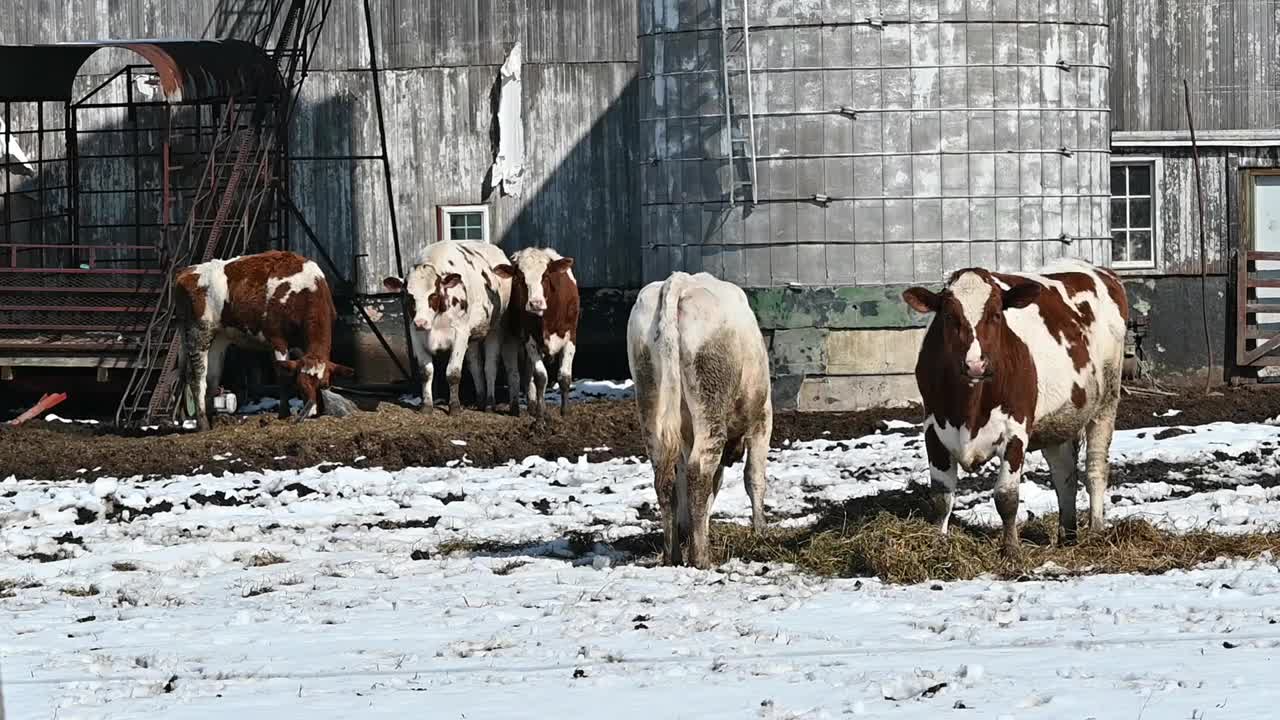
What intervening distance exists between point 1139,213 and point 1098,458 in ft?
42.7

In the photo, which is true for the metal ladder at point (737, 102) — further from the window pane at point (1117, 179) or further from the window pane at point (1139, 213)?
the window pane at point (1139, 213)

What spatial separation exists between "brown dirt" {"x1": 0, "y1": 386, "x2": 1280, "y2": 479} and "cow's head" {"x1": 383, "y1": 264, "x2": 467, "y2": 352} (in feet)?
2.97

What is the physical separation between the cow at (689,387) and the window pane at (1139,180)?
14.1m

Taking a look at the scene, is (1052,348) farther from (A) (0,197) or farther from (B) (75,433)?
(A) (0,197)

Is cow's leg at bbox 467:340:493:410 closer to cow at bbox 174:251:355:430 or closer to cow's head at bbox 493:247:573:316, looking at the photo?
cow's head at bbox 493:247:573:316

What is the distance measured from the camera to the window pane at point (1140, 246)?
2477 centimetres

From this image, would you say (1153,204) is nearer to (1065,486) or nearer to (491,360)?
(491,360)

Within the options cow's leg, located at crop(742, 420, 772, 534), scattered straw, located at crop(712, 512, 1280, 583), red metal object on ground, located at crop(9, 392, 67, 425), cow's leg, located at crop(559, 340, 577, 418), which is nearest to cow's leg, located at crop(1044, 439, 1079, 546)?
scattered straw, located at crop(712, 512, 1280, 583)

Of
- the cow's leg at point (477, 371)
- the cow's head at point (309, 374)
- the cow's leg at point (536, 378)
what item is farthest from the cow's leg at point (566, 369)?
the cow's head at point (309, 374)

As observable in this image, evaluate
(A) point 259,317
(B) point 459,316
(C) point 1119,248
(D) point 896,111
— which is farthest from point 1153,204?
(A) point 259,317

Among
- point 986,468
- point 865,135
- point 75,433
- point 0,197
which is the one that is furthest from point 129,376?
point 986,468

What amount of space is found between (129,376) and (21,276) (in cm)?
279

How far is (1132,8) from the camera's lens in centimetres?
2462

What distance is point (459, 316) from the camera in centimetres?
2197
